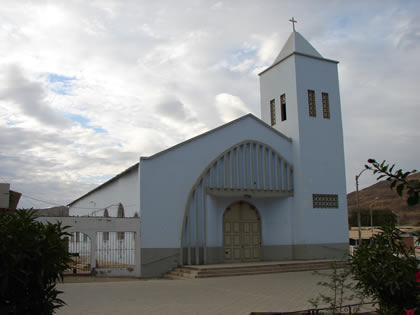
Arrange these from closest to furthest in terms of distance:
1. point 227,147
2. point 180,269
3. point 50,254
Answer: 1. point 50,254
2. point 180,269
3. point 227,147

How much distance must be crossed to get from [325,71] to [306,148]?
501cm

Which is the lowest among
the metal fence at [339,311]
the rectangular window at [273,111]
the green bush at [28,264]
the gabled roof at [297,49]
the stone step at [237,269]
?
the stone step at [237,269]

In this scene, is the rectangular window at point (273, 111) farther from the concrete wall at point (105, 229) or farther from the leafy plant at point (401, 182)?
the leafy plant at point (401, 182)

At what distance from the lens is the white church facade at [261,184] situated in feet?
66.9

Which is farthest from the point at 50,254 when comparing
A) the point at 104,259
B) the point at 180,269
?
the point at 104,259

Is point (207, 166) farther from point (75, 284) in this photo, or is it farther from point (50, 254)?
point (50, 254)

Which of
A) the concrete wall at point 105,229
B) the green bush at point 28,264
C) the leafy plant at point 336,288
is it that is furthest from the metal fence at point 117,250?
the green bush at point 28,264

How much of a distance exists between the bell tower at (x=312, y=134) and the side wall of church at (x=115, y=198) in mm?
8626

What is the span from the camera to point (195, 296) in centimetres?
1304

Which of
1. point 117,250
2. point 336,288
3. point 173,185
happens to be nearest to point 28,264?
point 336,288

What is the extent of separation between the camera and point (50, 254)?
5.82 meters

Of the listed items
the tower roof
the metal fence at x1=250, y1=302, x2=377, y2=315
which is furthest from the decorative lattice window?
the metal fence at x1=250, y1=302, x2=377, y2=315

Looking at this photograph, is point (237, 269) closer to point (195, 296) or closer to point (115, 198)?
point (195, 296)

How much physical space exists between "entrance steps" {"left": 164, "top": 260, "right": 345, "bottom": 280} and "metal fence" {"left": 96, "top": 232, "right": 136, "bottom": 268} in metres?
2.12
